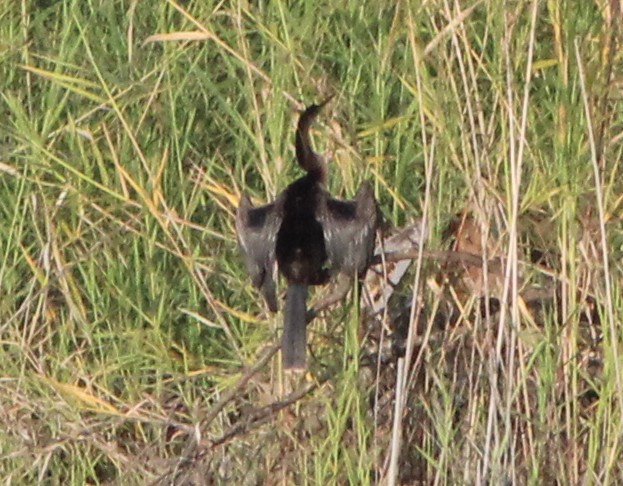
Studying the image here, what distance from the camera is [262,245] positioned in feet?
11.5

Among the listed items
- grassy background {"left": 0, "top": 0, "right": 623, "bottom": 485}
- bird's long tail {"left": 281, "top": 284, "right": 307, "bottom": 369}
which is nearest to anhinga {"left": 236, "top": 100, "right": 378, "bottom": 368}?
bird's long tail {"left": 281, "top": 284, "right": 307, "bottom": 369}

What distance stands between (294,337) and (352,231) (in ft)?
0.81

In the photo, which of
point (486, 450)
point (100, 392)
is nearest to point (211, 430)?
point (100, 392)

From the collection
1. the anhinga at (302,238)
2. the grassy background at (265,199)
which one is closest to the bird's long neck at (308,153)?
the anhinga at (302,238)

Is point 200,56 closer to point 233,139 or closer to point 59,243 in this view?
point 233,139

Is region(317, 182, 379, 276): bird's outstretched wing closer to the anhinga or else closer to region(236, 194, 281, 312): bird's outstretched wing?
the anhinga

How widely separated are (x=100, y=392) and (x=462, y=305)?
0.93 meters

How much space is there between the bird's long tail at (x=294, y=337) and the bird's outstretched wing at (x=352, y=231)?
12 cm

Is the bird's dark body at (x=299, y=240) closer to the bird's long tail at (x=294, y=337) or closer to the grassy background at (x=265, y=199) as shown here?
the bird's long tail at (x=294, y=337)

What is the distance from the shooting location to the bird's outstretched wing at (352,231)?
137 inches

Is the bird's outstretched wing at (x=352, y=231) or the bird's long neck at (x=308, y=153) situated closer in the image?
the bird's outstretched wing at (x=352, y=231)

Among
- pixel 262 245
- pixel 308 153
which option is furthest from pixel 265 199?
pixel 262 245

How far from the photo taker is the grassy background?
140 inches

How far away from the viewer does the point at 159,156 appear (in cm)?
429
